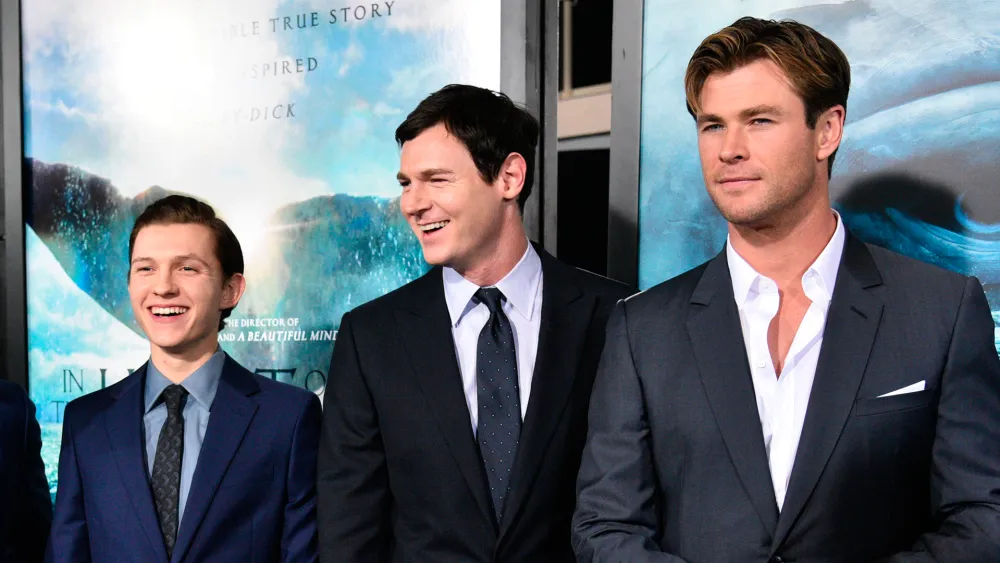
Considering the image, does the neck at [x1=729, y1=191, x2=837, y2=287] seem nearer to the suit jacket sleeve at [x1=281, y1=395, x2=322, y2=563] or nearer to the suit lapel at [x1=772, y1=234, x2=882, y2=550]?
the suit lapel at [x1=772, y1=234, x2=882, y2=550]

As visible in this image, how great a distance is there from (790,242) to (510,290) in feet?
2.54

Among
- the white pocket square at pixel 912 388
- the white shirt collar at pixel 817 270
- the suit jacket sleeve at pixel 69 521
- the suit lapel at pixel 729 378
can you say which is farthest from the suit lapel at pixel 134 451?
the white pocket square at pixel 912 388

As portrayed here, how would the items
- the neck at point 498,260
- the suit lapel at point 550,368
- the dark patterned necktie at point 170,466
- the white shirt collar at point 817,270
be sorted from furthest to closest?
1. the neck at point 498,260
2. the dark patterned necktie at point 170,466
3. the suit lapel at point 550,368
4. the white shirt collar at point 817,270

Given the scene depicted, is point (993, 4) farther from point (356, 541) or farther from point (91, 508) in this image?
point (91, 508)

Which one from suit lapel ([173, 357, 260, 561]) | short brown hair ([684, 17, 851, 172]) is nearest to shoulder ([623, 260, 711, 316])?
short brown hair ([684, 17, 851, 172])

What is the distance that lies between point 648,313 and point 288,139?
178 centimetres

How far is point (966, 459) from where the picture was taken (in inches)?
69.4

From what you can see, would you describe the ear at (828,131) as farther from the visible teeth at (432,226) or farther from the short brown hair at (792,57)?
the visible teeth at (432,226)

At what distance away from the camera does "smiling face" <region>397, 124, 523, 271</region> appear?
2467 mm

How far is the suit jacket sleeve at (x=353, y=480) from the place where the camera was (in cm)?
237

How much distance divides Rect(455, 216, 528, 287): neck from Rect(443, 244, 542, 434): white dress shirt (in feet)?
0.06

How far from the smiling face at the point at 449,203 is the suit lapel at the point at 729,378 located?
649mm

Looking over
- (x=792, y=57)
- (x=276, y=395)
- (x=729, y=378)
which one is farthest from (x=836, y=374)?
(x=276, y=395)

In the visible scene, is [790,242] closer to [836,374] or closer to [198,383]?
[836,374]
